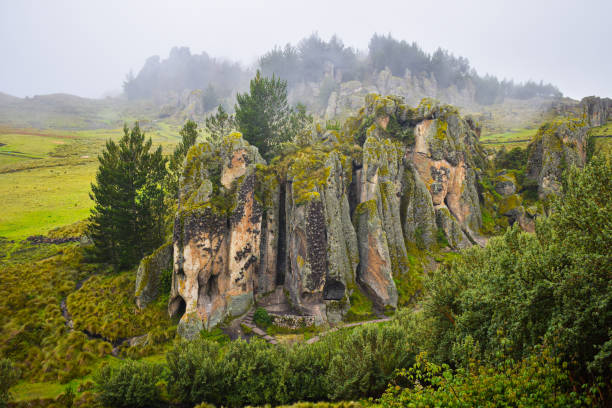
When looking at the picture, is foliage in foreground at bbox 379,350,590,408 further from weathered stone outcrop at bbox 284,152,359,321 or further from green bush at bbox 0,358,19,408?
green bush at bbox 0,358,19,408

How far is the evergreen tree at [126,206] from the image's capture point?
3275 cm

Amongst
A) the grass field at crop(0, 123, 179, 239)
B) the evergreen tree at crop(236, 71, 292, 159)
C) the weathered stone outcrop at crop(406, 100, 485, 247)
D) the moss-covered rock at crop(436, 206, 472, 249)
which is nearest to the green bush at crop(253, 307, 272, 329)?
the evergreen tree at crop(236, 71, 292, 159)

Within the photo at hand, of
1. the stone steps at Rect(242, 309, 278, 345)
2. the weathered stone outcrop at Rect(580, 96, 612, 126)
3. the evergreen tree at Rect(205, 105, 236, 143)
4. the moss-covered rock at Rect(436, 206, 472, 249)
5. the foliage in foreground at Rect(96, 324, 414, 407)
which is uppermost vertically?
the weathered stone outcrop at Rect(580, 96, 612, 126)

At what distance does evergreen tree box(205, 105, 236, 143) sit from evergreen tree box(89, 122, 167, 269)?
1115 cm

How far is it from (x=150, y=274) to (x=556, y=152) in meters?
65.0

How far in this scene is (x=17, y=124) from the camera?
149000 mm

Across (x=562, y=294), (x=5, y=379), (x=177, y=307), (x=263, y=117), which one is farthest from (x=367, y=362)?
(x=263, y=117)

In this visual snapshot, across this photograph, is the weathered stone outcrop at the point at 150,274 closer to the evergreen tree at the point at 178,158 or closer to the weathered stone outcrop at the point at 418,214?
the evergreen tree at the point at 178,158

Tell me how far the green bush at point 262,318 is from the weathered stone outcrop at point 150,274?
11336 millimetres

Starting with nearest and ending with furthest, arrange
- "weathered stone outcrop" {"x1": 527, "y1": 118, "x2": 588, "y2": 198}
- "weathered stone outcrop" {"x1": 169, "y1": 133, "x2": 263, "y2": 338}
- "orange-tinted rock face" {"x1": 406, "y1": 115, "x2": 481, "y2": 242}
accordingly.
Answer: "weathered stone outcrop" {"x1": 169, "y1": 133, "x2": 263, "y2": 338}
"orange-tinted rock face" {"x1": 406, "y1": 115, "x2": 481, "y2": 242}
"weathered stone outcrop" {"x1": 527, "y1": 118, "x2": 588, "y2": 198}

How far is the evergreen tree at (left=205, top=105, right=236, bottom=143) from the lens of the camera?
145ft

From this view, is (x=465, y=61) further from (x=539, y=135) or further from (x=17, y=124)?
(x=17, y=124)

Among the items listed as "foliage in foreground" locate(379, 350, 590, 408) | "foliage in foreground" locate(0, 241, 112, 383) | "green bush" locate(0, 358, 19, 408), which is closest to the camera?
"foliage in foreground" locate(379, 350, 590, 408)

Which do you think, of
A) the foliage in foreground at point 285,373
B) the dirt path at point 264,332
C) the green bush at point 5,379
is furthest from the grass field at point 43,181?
the foliage in foreground at point 285,373
